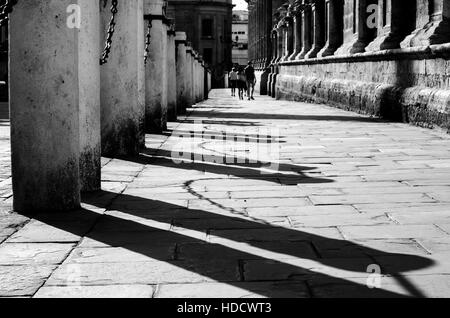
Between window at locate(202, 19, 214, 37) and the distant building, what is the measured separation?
9673mm

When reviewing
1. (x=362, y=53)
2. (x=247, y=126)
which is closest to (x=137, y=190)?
(x=247, y=126)

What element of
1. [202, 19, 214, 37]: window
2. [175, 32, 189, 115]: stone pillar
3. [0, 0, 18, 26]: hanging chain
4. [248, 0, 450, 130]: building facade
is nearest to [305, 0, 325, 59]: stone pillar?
[248, 0, 450, 130]: building facade

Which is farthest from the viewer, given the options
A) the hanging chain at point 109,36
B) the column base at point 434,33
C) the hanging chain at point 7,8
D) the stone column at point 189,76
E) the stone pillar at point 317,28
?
the stone pillar at point 317,28

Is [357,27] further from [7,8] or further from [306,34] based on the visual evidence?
[7,8]

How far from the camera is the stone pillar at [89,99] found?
4.96m

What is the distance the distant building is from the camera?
92062mm

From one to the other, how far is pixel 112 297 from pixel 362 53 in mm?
13144

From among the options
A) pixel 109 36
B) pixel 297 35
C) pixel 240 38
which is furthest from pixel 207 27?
pixel 109 36

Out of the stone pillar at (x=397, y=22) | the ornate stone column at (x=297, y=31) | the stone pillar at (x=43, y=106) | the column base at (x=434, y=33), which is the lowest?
the stone pillar at (x=43, y=106)

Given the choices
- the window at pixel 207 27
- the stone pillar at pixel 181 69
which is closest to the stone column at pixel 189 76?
the stone pillar at pixel 181 69

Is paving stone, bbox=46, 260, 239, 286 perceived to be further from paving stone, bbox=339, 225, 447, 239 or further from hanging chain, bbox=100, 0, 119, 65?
hanging chain, bbox=100, 0, 119, 65

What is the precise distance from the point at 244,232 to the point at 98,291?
1186 mm

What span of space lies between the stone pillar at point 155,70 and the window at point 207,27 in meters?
66.1

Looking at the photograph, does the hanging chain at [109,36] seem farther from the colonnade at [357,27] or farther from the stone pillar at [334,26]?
the stone pillar at [334,26]
